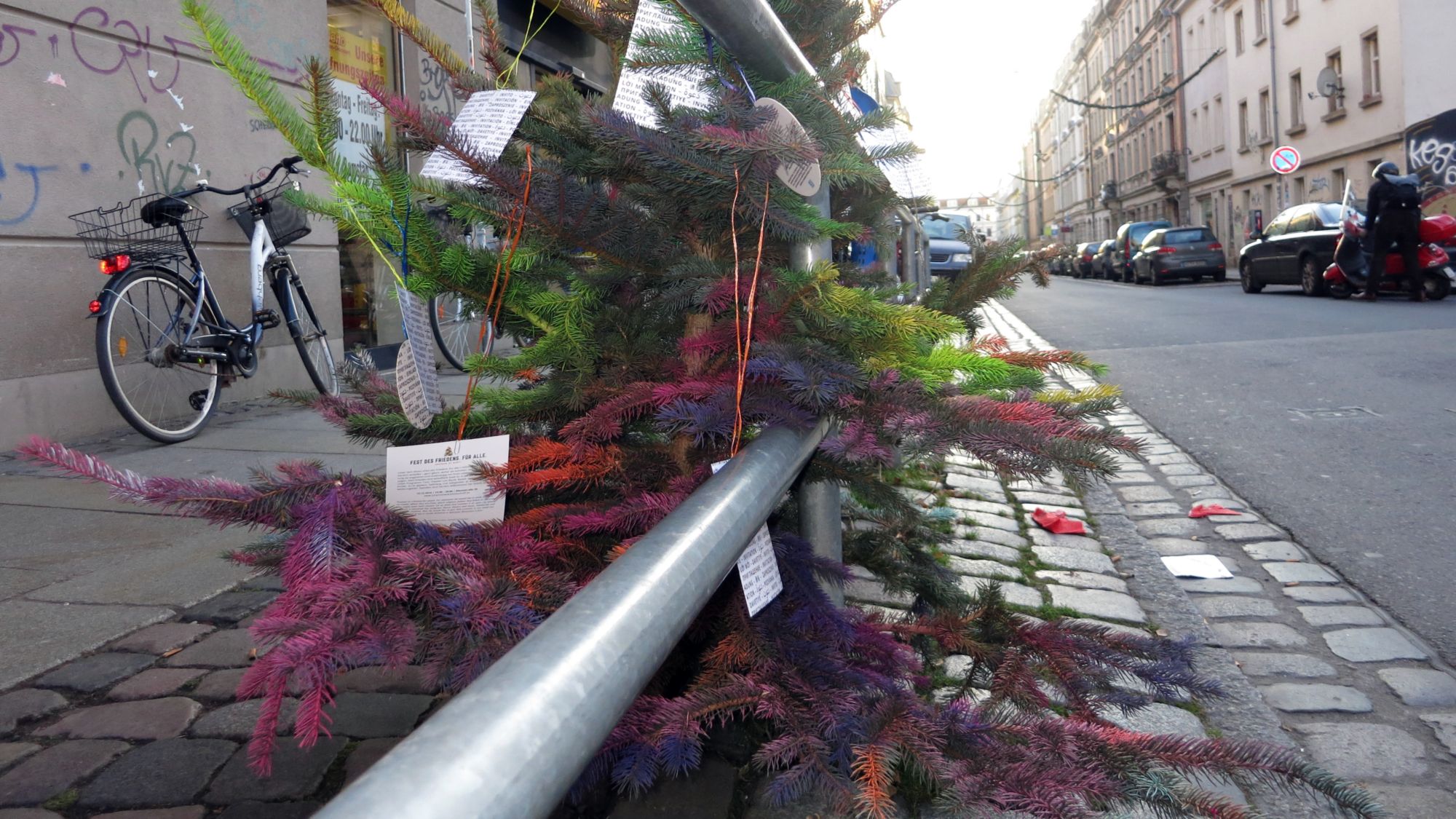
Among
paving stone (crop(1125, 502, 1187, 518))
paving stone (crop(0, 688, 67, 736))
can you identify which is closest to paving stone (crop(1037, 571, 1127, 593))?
A: paving stone (crop(1125, 502, 1187, 518))

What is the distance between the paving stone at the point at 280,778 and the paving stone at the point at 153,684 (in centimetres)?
48

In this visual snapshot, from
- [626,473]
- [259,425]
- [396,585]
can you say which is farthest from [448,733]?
[259,425]

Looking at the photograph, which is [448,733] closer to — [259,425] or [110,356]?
[110,356]

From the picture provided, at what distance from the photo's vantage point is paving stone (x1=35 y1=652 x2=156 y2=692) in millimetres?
2387

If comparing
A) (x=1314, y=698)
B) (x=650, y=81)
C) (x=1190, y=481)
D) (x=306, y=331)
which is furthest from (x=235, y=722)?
(x=306, y=331)

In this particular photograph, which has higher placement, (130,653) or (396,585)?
(396,585)

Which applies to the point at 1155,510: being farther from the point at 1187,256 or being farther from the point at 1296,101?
the point at 1296,101

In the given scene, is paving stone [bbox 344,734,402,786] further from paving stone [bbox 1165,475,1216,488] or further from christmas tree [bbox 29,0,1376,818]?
paving stone [bbox 1165,475,1216,488]

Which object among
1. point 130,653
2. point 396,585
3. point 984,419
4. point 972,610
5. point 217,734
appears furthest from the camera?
point 130,653

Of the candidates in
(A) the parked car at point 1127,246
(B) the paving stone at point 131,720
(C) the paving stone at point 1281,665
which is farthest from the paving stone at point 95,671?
(A) the parked car at point 1127,246

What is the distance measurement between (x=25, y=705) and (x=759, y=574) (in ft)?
5.69

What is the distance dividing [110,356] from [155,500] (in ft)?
13.8

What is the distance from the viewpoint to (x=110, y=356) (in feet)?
16.2

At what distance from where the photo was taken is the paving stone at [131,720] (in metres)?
2.13
